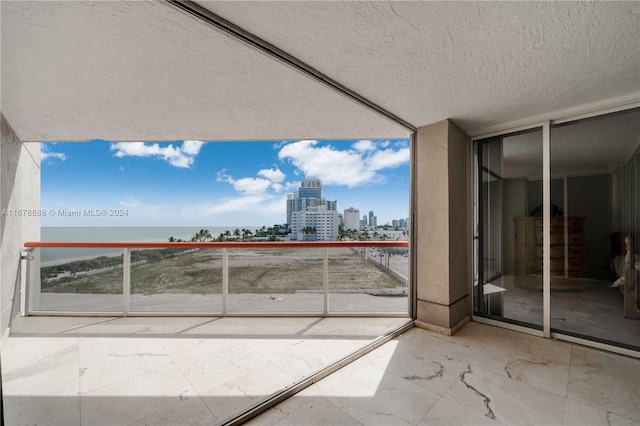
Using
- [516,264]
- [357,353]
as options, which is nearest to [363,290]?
[357,353]

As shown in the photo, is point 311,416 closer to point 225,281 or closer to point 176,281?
point 225,281

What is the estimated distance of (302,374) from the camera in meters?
1.95

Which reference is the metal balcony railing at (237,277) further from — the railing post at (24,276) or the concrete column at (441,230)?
the concrete column at (441,230)

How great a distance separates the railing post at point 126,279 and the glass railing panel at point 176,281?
0.03 meters

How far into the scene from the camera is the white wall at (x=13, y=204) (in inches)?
102

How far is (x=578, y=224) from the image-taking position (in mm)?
2555

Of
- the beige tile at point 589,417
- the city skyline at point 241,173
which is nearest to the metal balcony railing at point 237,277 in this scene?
the beige tile at point 589,417

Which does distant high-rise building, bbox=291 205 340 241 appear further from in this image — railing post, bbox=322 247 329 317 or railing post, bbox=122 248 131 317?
railing post, bbox=122 248 131 317

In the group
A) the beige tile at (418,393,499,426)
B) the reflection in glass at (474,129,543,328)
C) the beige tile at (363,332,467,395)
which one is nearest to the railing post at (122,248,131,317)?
the beige tile at (363,332,467,395)

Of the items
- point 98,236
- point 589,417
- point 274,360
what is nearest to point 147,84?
point 98,236

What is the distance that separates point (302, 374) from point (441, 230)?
1980 mm

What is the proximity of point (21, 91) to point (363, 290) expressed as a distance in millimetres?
3886

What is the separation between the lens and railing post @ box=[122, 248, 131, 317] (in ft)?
10.1

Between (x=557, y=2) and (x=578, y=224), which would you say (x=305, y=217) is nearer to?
(x=578, y=224)
